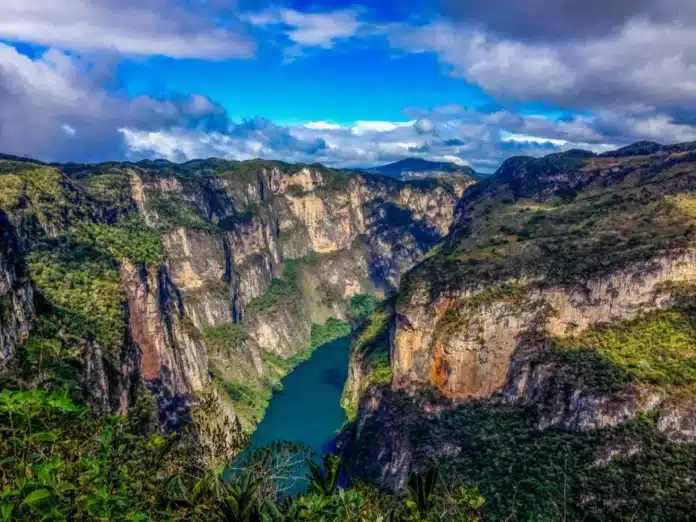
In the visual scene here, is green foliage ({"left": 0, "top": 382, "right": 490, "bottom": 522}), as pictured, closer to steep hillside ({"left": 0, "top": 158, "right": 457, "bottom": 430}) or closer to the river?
steep hillside ({"left": 0, "top": 158, "right": 457, "bottom": 430})

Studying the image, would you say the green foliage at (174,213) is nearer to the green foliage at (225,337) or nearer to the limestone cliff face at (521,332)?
the green foliage at (225,337)

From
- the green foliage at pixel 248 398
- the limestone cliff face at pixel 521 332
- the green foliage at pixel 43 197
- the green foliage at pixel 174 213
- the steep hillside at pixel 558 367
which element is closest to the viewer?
the steep hillside at pixel 558 367

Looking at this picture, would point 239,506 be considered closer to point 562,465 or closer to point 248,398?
point 562,465

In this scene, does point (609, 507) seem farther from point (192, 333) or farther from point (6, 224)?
point (192, 333)

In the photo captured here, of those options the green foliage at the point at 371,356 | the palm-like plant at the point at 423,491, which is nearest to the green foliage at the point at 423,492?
the palm-like plant at the point at 423,491

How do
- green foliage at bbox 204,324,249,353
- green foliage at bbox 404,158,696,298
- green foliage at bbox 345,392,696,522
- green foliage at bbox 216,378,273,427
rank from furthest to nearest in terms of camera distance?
green foliage at bbox 204,324,249,353
green foliage at bbox 216,378,273,427
green foliage at bbox 404,158,696,298
green foliage at bbox 345,392,696,522

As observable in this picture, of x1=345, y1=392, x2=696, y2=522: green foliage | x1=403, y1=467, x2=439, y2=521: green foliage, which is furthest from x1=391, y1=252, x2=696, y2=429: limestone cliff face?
x1=403, y1=467, x2=439, y2=521: green foliage

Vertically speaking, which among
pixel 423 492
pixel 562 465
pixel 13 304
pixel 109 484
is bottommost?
pixel 562 465

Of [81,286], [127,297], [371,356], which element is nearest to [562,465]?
[371,356]

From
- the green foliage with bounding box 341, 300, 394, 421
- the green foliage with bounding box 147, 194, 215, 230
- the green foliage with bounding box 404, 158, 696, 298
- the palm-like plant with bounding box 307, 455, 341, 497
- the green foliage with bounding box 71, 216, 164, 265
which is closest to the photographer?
the palm-like plant with bounding box 307, 455, 341, 497
